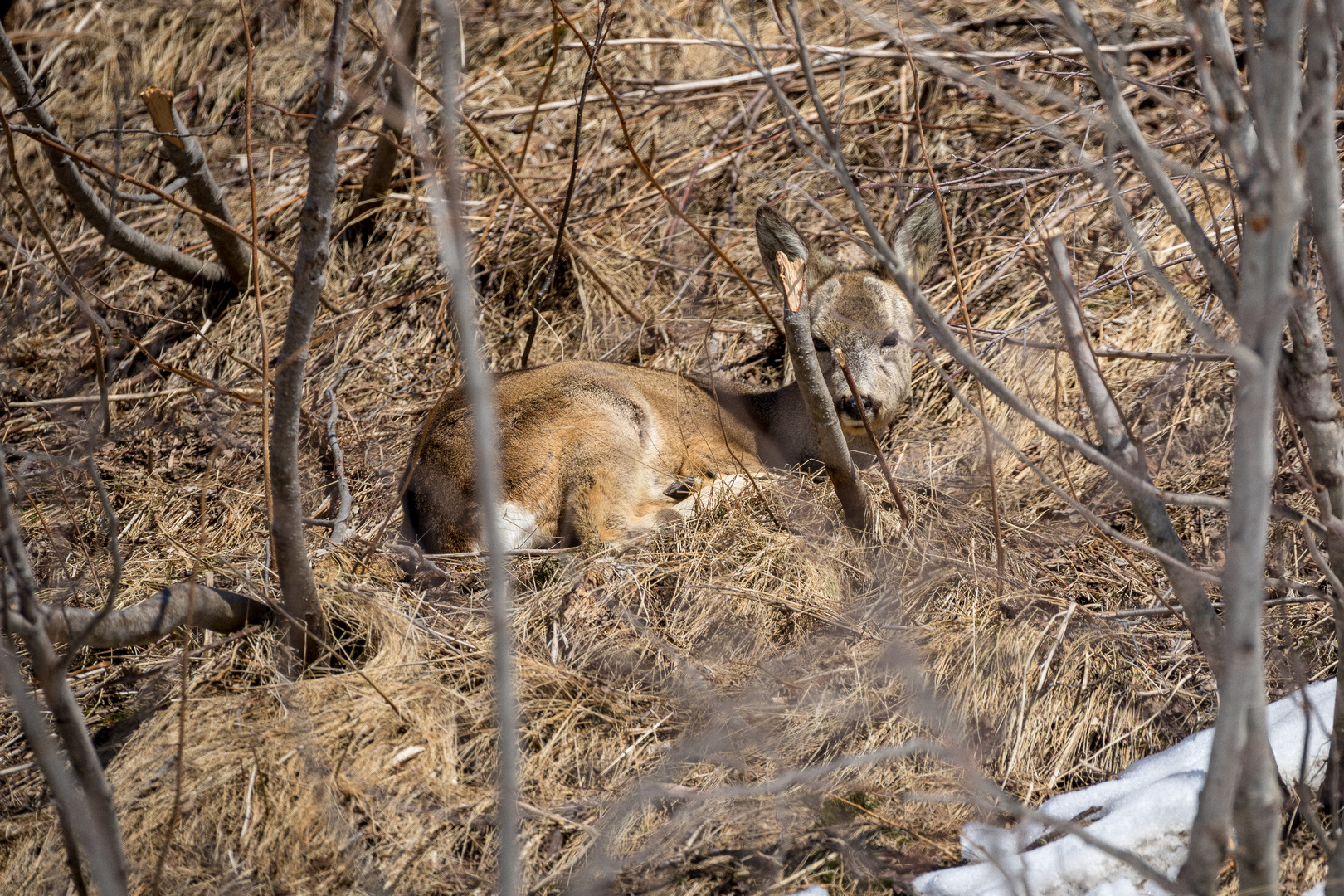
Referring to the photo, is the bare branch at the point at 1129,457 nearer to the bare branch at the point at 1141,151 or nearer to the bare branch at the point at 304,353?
the bare branch at the point at 1141,151

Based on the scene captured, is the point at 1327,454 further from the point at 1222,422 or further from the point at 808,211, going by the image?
the point at 808,211

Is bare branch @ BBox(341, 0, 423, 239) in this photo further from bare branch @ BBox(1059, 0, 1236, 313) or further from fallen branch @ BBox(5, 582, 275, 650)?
bare branch @ BBox(1059, 0, 1236, 313)

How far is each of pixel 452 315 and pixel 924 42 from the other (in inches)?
138

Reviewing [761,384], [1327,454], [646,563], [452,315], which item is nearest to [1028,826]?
[1327,454]

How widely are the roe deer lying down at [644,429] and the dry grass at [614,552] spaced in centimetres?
31

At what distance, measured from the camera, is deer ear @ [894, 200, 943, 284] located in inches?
214

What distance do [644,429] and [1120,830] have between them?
2927 millimetres

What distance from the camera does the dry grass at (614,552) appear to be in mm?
3115

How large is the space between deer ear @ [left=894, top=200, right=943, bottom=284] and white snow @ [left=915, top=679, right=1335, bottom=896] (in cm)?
295

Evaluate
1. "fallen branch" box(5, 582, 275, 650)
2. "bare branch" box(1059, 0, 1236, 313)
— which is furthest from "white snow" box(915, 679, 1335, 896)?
"fallen branch" box(5, 582, 275, 650)

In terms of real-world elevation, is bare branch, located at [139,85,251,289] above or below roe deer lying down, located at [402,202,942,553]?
above

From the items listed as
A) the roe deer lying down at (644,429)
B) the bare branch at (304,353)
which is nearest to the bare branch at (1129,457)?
the bare branch at (304,353)

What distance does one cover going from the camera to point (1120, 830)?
9.66 ft

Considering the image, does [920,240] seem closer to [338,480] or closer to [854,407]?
[854,407]
